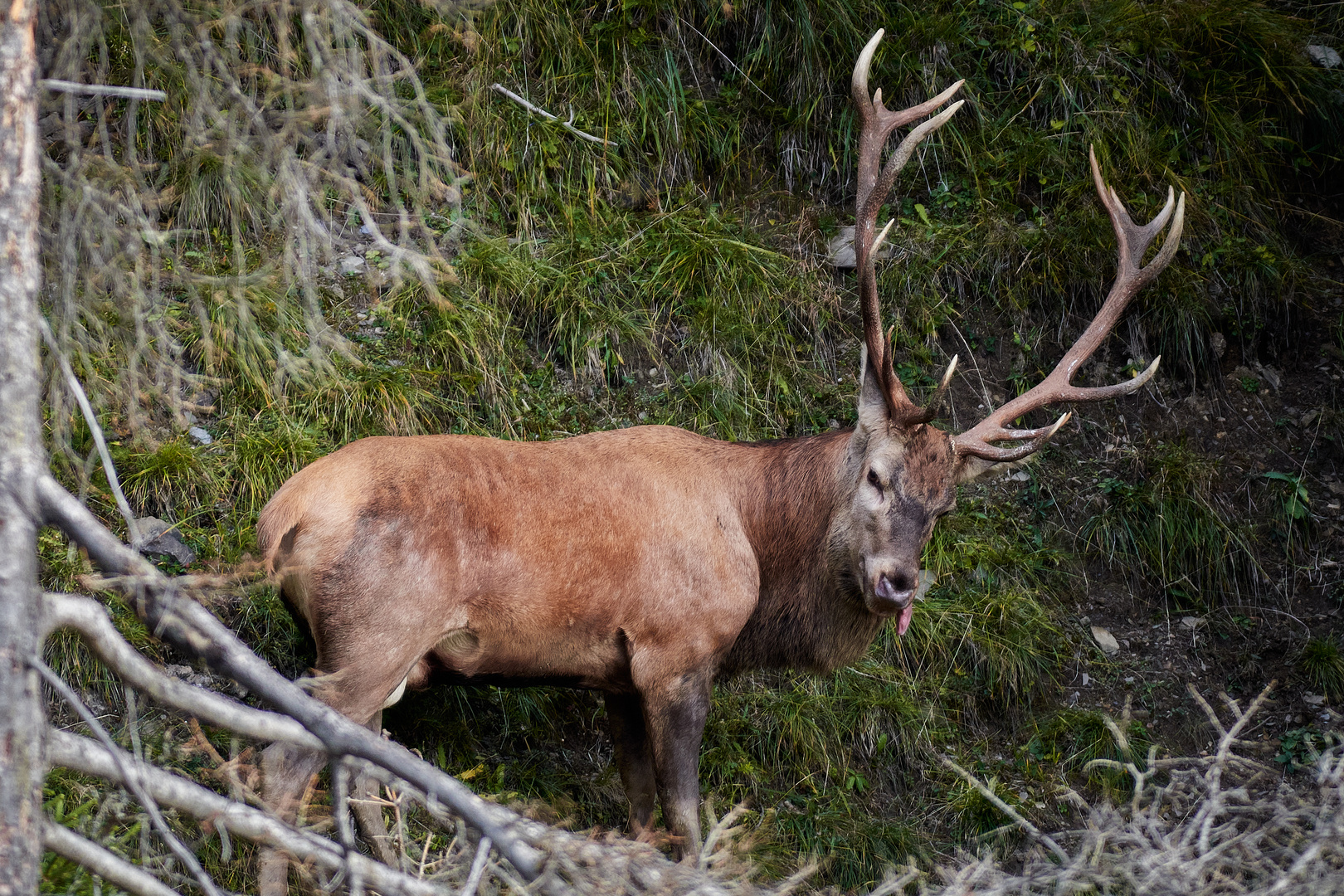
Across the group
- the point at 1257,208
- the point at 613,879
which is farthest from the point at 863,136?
the point at 1257,208

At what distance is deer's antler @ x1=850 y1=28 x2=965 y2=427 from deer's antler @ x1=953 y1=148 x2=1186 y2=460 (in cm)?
36

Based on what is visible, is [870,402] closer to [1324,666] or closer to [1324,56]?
[1324,666]

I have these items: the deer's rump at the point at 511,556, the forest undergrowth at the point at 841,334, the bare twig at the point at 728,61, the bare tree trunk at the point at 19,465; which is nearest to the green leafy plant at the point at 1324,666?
the forest undergrowth at the point at 841,334

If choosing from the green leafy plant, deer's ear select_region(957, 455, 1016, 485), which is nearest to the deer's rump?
deer's ear select_region(957, 455, 1016, 485)

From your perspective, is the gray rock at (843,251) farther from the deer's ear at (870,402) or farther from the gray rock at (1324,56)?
the gray rock at (1324,56)

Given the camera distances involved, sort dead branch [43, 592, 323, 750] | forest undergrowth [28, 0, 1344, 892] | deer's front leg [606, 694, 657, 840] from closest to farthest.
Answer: dead branch [43, 592, 323, 750]
deer's front leg [606, 694, 657, 840]
forest undergrowth [28, 0, 1344, 892]

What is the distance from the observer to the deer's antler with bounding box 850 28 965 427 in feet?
15.0

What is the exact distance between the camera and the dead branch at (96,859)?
2074 mm

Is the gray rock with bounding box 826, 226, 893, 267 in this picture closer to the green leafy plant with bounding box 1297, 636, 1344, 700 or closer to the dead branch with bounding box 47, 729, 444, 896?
the green leafy plant with bounding box 1297, 636, 1344, 700

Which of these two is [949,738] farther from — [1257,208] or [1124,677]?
[1257,208]

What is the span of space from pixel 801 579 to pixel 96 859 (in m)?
3.26

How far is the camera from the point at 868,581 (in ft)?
15.0

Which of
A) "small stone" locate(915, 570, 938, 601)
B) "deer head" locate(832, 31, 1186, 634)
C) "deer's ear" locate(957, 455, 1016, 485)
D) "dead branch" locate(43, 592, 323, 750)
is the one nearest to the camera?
"dead branch" locate(43, 592, 323, 750)

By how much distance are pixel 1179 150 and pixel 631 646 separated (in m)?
5.53
